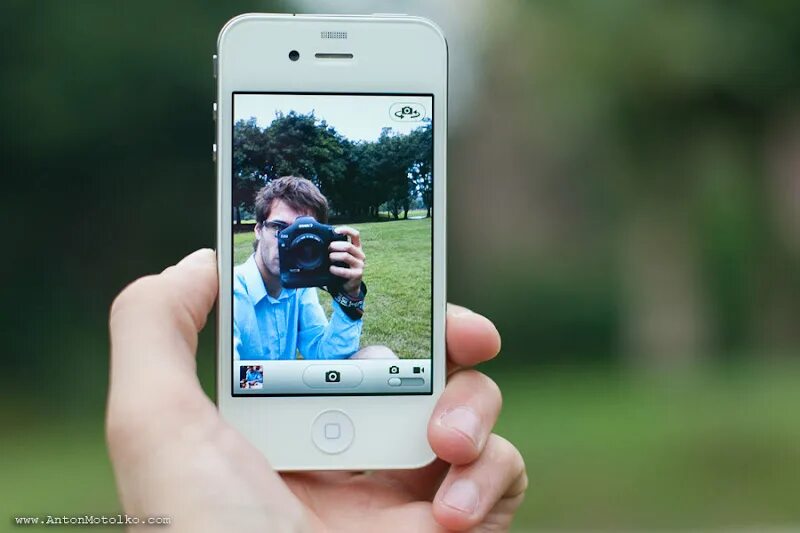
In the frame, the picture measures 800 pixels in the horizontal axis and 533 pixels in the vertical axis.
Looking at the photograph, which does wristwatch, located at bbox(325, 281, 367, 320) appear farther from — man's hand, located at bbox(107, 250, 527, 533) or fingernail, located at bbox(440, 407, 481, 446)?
fingernail, located at bbox(440, 407, 481, 446)

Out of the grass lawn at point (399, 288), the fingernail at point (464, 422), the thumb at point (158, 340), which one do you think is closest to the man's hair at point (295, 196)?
the grass lawn at point (399, 288)

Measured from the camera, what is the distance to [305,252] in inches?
79.1

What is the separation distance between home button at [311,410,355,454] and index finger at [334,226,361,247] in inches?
13.7

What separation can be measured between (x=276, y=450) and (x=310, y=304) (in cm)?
30

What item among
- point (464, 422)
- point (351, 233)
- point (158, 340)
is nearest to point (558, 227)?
point (351, 233)

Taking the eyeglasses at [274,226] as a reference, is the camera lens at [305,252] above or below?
below

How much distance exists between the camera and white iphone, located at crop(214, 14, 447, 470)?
200 centimetres

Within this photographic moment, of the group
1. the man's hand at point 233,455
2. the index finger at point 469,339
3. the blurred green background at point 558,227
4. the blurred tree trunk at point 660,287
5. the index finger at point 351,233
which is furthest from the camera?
the blurred tree trunk at point 660,287

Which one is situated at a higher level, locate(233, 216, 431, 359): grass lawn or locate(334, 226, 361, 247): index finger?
locate(334, 226, 361, 247): index finger

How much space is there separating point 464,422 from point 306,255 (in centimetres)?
47

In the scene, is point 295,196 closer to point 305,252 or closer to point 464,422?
point 305,252

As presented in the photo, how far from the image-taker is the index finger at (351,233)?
6.74 feet

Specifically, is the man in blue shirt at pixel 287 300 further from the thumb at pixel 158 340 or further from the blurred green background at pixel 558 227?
the blurred green background at pixel 558 227

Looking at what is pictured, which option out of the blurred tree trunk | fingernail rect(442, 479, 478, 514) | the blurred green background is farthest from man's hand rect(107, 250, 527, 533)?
the blurred tree trunk
